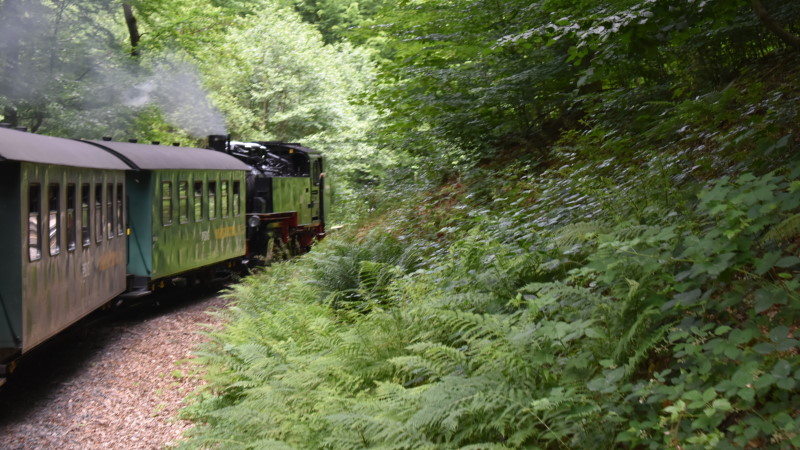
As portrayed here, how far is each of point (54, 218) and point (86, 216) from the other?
51.7 inches

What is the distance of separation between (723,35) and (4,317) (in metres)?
7.63

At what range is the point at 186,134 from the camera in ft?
81.4

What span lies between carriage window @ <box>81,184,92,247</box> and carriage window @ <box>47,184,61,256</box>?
3.30 ft

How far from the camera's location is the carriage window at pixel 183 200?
13102mm

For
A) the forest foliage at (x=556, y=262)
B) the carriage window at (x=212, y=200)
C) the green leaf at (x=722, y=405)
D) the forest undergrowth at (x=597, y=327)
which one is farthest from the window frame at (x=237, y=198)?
the green leaf at (x=722, y=405)

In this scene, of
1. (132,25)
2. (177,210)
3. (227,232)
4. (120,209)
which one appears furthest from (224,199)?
(132,25)

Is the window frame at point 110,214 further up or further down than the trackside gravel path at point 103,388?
further up

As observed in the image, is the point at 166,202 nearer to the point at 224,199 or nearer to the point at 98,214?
the point at 98,214

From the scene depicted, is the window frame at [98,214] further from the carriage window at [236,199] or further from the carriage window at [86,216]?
the carriage window at [236,199]

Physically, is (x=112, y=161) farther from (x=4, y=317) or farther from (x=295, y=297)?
(x=4, y=317)

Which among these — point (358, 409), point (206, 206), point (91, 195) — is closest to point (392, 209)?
point (206, 206)

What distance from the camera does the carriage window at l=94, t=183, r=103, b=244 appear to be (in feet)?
32.1

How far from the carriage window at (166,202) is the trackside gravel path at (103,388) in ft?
5.77

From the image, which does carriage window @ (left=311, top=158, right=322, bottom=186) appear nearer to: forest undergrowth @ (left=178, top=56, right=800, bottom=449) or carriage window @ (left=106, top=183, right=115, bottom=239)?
carriage window @ (left=106, top=183, right=115, bottom=239)
